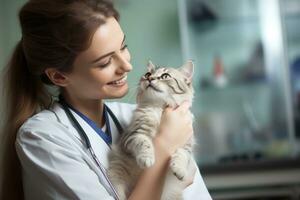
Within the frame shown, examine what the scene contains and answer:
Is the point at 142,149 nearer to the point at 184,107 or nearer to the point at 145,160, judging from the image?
the point at 145,160

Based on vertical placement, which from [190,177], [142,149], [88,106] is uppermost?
[88,106]

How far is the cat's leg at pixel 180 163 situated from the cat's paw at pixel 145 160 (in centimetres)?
6

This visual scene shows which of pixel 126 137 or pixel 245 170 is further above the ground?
pixel 126 137

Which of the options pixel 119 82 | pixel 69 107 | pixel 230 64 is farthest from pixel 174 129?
pixel 230 64

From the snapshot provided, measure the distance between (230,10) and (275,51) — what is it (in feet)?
1.34

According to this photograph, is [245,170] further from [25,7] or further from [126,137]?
[25,7]

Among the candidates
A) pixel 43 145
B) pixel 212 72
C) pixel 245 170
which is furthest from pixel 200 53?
pixel 43 145

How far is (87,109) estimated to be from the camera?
51.9 inches

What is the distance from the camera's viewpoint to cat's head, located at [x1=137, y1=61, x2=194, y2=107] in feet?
4.26

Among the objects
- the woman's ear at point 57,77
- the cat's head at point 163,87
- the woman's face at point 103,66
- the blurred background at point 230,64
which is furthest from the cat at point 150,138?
the blurred background at point 230,64

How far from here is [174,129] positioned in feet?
4.03

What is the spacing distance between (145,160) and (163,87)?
24 centimetres

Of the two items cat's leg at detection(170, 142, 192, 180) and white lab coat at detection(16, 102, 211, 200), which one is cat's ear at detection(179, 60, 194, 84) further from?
white lab coat at detection(16, 102, 211, 200)

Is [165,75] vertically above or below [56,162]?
above
